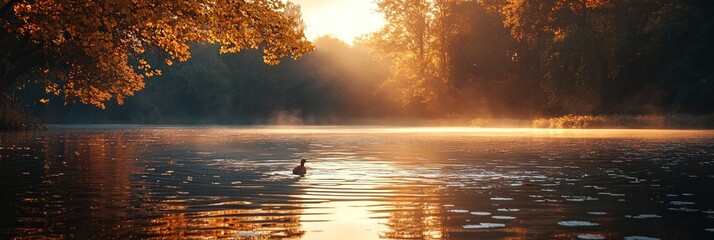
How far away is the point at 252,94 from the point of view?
472ft

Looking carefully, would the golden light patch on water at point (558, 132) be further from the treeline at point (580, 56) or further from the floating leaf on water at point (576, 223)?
the floating leaf on water at point (576, 223)

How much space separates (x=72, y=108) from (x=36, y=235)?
471 ft

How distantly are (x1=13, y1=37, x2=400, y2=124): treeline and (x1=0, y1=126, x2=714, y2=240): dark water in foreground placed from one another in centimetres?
9785

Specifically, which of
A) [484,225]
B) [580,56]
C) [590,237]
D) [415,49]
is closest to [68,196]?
[484,225]

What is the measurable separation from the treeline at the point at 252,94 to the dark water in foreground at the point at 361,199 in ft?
321

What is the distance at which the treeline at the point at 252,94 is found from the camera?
5128 inches

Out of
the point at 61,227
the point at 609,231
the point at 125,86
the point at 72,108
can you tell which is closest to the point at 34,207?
the point at 61,227

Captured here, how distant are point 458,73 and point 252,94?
5383 cm

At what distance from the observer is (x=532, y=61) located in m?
91.6

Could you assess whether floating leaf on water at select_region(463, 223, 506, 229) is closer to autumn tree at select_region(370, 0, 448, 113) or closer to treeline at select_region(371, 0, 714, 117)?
treeline at select_region(371, 0, 714, 117)

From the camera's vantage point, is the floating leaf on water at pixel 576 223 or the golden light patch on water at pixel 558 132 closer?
the floating leaf on water at pixel 576 223

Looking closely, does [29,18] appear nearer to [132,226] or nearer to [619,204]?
[132,226]

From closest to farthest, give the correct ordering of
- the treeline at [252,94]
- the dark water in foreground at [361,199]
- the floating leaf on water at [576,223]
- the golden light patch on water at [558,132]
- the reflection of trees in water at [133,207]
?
the reflection of trees in water at [133,207] → the dark water in foreground at [361,199] → the floating leaf on water at [576,223] → the golden light patch on water at [558,132] → the treeline at [252,94]

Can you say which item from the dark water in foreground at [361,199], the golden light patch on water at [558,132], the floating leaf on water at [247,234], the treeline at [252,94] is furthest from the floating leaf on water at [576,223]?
the treeline at [252,94]
